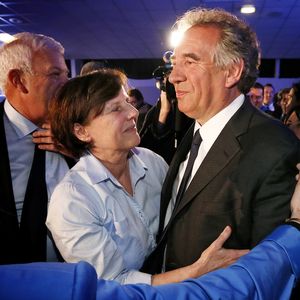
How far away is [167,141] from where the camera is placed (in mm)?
2086

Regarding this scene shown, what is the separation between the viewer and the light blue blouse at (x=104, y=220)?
42.6 inches

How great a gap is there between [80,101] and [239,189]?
2.14ft

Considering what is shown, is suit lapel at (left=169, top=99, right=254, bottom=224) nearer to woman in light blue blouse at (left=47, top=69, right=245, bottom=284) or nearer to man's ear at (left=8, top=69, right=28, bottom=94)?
woman in light blue blouse at (left=47, top=69, right=245, bottom=284)

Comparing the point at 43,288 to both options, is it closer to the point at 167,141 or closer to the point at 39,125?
the point at 39,125

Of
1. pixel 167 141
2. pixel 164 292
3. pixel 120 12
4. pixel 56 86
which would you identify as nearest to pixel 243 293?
pixel 164 292

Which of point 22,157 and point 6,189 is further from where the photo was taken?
point 22,157

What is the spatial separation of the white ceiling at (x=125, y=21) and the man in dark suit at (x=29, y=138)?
4854 mm

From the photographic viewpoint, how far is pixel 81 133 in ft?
4.41

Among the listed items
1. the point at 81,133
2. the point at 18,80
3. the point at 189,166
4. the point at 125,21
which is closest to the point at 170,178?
the point at 189,166

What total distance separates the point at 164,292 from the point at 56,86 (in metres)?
1.15

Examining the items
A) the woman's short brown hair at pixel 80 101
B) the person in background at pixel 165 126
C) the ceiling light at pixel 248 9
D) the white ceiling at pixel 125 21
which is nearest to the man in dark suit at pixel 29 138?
the woman's short brown hair at pixel 80 101

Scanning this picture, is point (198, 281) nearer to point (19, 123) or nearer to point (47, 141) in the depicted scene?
point (47, 141)

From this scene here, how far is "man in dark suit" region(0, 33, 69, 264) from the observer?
4.35 feet

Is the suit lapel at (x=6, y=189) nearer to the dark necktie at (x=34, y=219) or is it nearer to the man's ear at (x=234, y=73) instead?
the dark necktie at (x=34, y=219)
